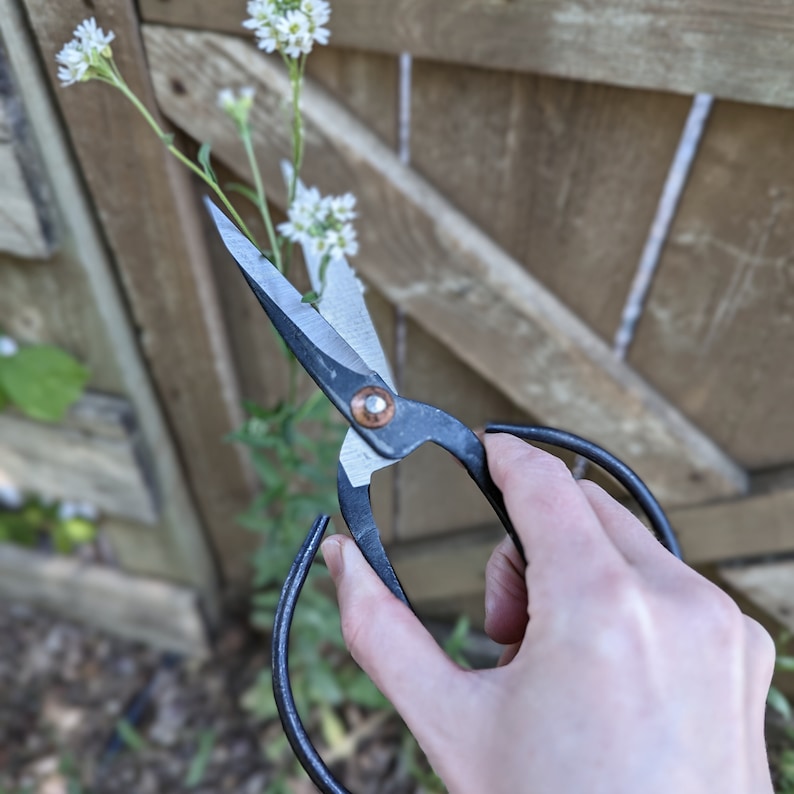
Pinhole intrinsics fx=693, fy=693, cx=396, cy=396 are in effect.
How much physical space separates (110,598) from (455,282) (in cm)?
103

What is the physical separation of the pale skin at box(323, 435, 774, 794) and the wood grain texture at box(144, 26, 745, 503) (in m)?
0.45

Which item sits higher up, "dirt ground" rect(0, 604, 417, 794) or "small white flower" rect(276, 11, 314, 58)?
"small white flower" rect(276, 11, 314, 58)

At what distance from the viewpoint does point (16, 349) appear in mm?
1016

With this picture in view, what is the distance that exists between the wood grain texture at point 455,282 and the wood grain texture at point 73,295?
0.13 meters

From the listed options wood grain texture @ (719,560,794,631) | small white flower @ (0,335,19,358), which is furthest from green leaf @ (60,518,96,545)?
wood grain texture @ (719,560,794,631)

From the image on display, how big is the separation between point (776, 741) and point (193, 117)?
1.03 m

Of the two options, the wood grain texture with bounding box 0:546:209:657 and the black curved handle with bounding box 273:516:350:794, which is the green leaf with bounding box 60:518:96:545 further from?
the black curved handle with bounding box 273:516:350:794

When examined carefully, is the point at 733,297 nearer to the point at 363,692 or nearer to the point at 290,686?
the point at 290,686

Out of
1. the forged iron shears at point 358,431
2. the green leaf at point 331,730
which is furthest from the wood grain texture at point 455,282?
the green leaf at point 331,730

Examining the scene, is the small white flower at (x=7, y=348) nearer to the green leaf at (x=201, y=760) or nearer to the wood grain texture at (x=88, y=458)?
the wood grain texture at (x=88, y=458)

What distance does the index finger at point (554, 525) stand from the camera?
44 cm

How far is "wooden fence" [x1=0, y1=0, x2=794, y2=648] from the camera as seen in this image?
0.71m

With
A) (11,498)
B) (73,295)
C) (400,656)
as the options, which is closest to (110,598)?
(11,498)

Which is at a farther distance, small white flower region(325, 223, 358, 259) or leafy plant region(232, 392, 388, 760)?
leafy plant region(232, 392, 388, 760)
